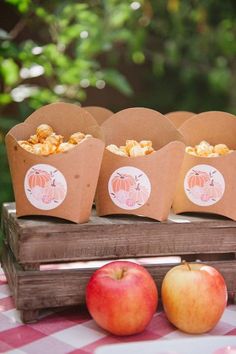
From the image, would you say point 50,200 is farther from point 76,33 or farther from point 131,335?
point 76,33

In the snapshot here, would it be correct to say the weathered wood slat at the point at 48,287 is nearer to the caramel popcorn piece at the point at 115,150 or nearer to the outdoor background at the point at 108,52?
the caramel popcorn piece at the point at 115,150

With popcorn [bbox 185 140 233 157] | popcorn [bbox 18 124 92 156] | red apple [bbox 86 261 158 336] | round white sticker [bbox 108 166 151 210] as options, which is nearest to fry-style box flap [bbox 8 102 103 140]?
popcorn [bbox 18 124 92 156]

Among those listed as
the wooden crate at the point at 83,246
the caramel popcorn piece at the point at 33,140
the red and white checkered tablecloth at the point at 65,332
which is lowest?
the red and white checkered tablecloth at the point at 65,332

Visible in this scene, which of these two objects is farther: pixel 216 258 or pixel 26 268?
pixel 216 258

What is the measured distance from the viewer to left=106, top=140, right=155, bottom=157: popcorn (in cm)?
128

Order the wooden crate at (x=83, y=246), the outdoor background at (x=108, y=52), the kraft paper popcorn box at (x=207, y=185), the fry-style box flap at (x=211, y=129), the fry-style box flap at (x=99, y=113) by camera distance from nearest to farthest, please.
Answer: the wooden crate at (x=83, y=246) → the kraft paper popcorn box at (x=207, y=185) → the fry-style box flap at (x=211, y=129) → the fry-style box flap at (x=99, y=113) → the outdoor background at (x=108, y=52)

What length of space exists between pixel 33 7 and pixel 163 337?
148 cm

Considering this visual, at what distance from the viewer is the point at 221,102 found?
645cm

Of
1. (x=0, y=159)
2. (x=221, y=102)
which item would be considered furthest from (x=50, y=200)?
(x=221, y=102)

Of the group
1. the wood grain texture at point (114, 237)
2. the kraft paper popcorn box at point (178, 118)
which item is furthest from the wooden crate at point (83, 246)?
the kraft paper popcorn box at point (178, 118)

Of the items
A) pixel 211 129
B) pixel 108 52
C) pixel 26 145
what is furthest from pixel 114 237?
pixel 108 52

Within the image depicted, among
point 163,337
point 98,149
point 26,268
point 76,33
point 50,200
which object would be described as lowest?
point 163,337

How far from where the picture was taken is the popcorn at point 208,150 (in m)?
1.34

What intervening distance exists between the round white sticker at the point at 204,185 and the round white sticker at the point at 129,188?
0.42 feet
